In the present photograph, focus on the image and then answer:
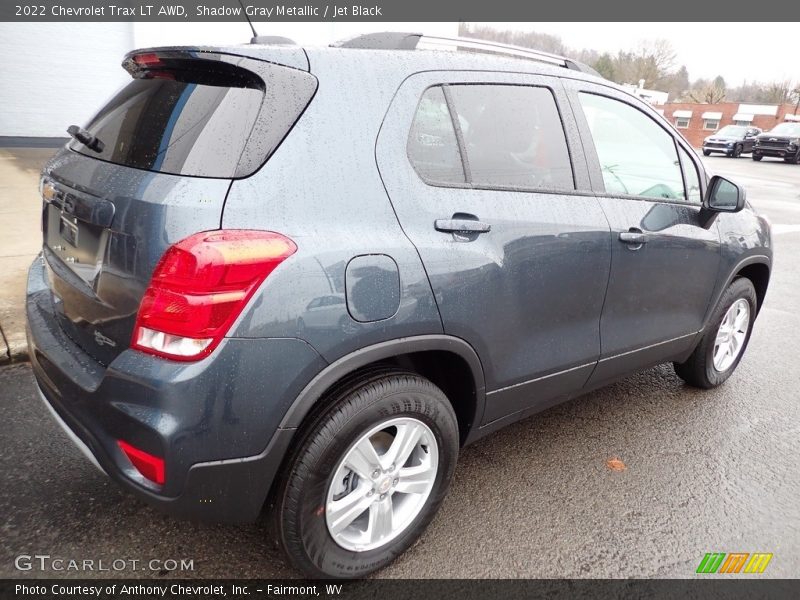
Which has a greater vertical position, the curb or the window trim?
the window trim

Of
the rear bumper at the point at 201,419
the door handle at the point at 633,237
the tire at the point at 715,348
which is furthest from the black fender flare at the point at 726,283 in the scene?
the rear bumper at the point at 201,419

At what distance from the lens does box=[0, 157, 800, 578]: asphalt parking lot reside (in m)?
2.24

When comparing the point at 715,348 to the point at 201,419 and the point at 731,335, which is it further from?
the point at 201,419

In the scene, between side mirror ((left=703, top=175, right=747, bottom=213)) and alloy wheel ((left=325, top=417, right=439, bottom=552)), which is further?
side mirror ((left=703, top=175, right=747, bottom=213))

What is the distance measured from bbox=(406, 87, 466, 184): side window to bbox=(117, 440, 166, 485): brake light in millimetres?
1232

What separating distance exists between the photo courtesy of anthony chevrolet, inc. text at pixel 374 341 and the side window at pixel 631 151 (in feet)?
0.06

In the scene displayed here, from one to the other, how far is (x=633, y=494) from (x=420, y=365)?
131 cm

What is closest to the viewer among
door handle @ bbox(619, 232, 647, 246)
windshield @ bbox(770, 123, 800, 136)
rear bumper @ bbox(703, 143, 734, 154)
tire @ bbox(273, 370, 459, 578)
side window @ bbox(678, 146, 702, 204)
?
tire @ bbox(273, 370, 459, 578)

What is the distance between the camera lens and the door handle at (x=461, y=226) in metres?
2.04

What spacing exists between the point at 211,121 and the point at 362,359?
2.83 feet

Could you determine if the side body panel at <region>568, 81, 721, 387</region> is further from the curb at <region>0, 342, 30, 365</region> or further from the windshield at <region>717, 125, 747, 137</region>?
the windshield at <region>717, 125, 747, 137</region>

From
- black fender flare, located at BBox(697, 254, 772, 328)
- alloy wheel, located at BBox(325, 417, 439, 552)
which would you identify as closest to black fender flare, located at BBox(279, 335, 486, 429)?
alloy wheel, located at BBox(325, 417, 439, 552)

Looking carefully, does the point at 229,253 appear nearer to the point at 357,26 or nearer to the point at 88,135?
the point at 88,135
